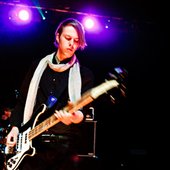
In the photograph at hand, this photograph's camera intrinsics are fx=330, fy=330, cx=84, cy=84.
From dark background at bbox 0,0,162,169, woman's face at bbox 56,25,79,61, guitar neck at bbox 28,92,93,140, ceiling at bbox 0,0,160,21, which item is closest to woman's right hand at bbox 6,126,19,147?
guitar neck at bbox 28,92,93,140

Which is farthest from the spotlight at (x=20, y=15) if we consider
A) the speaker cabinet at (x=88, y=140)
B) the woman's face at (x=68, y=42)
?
the woman's face at (x=68, y=42)

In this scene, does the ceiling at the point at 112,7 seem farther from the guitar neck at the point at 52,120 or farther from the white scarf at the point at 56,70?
the guitar neck at the point at 52,120

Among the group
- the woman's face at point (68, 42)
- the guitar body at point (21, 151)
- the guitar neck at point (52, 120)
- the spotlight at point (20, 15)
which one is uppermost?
the spotlight at point (20, 15)

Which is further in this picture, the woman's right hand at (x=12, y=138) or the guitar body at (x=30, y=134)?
the woman's right hand at (x=12, y=138)

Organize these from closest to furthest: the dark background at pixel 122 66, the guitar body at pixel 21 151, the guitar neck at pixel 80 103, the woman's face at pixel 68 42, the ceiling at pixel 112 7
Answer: the guitar neck at pixel 80 103
the guitar body at pixel 21 151
the woman's face at pixel 68 42
the ceiling at pixel 112 7
the dark background at pixel 122 66

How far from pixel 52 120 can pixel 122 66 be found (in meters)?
4.69

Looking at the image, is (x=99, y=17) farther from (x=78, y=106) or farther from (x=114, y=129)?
(x=78, y=106)

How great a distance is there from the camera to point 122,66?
693cm

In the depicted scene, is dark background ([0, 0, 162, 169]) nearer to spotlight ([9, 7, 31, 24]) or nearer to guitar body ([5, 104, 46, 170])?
spotlight ([9, 7, 31, 24])

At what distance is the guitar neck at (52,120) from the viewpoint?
7.17ft

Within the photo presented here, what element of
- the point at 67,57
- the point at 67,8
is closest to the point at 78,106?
the point at 67,57

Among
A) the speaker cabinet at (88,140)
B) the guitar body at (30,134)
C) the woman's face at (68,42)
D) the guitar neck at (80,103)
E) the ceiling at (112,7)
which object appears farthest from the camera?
the ceiling at (112,7)

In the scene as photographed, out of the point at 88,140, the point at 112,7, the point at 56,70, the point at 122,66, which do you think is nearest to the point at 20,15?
the point at 112,7

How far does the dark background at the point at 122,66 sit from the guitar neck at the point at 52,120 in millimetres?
3889
